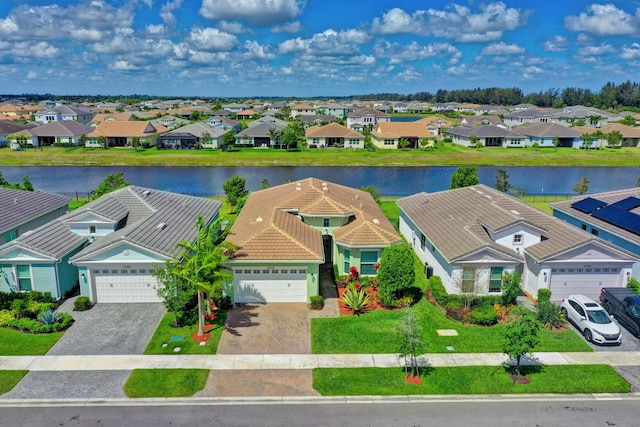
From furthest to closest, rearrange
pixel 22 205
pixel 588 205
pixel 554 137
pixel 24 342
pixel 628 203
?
pixel 554 137, pixel 588 205, pixel 22 205, pixel 628 203, pixel 24 342

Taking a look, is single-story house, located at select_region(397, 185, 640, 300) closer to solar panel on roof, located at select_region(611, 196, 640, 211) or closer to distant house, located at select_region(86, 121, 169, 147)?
solar panel on roof, located at select_region(611, 196, 640, 211)

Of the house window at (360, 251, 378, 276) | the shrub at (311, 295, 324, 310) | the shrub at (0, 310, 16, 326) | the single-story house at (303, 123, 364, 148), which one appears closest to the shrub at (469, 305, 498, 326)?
the house window at (360, 251, 378, 276)

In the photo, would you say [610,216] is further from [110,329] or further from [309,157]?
[309,157]

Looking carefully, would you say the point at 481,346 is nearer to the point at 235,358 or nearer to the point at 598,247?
the point at 598,247

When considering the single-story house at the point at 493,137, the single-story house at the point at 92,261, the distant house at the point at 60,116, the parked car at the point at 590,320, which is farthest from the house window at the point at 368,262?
the distant house at the point at 60,116

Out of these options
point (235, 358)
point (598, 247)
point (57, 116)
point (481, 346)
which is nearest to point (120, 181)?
point (235, 358)

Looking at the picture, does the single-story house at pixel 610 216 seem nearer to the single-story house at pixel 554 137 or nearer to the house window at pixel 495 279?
the house window at pixel 495 279

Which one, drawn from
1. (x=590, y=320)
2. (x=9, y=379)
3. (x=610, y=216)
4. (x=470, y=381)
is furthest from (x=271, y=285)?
(x=610, y=216)
